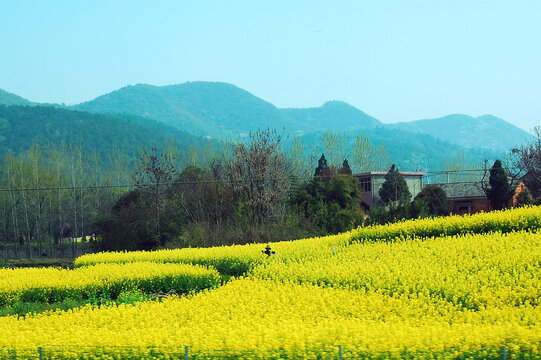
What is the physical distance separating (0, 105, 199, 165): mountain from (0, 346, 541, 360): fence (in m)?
143

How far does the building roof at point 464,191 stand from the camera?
5006 centimetres

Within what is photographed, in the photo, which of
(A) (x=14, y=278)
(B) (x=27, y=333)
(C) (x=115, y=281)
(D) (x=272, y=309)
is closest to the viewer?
(B) (x=27, y=333)

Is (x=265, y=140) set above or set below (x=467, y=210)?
above

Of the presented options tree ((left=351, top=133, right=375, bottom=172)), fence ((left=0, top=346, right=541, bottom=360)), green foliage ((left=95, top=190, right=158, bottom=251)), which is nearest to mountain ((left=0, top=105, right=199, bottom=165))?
tree ((left=351, top=133, right=375, bottom=172))

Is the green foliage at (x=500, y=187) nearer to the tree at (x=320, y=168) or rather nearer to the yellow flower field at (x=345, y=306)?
the tree at (x=320, y=168)

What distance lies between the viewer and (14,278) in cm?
1769

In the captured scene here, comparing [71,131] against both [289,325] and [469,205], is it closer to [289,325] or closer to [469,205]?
[469,205]

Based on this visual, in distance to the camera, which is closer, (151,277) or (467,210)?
(151,277)

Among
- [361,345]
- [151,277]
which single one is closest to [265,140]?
[151,277]

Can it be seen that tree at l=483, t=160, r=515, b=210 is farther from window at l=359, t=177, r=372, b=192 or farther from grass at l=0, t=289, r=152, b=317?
grass at l=0, t=289, r=152, b=317

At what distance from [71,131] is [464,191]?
131684mm

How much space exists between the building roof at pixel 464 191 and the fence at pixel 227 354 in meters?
Answer: 43.5

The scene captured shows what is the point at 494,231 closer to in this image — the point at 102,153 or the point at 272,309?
the point at 272,309

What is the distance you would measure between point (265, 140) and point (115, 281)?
21.2 m
